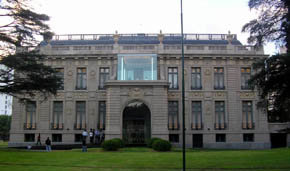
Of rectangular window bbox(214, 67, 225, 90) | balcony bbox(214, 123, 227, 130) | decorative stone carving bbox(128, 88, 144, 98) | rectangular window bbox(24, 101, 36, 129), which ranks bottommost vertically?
balcony bbox(214, 123, 227, 130)

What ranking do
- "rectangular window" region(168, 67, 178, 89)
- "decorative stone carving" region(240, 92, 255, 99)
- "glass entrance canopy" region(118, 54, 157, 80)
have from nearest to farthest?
"glass entrance canopy" region(118, 54, 157, 80) → "decorative stone carving" region(240, 92, 255, 99) → "rectangular window" region(168, 67, 178, 89)

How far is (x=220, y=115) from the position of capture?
40.9m

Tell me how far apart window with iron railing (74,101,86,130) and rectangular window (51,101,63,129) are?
2.05m

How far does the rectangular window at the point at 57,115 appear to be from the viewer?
133 ft

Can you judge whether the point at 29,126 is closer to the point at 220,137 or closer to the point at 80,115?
the point at 80,115

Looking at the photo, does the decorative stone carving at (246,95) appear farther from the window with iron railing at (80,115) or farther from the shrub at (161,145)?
the window with iron railing at (80,115)

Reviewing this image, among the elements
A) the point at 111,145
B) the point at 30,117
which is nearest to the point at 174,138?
the point at 111,145

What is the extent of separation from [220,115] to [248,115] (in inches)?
141

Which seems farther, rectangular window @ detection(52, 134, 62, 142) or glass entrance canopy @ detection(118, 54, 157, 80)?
rectangular window @ detection(52, 134, 62, 142)

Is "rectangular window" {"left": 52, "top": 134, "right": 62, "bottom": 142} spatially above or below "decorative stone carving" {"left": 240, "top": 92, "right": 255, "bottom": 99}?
below

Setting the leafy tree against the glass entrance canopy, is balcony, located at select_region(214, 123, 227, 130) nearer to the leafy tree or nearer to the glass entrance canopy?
the glass entrance canopy

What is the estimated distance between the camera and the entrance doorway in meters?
38.0

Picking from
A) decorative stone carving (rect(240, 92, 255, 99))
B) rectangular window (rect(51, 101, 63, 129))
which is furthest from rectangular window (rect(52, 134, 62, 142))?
decorative stone carving (rect(240, 92, 255, 99))

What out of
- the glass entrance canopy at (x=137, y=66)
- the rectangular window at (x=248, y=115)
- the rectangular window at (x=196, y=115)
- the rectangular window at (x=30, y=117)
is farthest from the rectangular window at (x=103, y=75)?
the rectangular window at (x=248, y=115)
